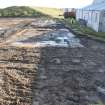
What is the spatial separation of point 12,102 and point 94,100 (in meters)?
2.73

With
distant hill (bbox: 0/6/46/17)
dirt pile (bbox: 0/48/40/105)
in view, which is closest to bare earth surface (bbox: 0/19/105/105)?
dirt pile (bbox: 0/48/40/105)

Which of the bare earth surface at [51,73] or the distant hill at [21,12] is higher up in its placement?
the distant hill at [21,12]

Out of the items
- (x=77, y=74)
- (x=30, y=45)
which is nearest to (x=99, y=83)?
(x=77, y=74)

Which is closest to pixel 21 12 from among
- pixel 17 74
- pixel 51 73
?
pixel 51 73

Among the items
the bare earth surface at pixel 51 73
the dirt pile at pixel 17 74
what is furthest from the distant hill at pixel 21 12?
the dirt pile at pixel 17 74

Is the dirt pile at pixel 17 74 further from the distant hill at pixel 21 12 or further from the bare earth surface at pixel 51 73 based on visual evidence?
the distant hill at pixel 21 12

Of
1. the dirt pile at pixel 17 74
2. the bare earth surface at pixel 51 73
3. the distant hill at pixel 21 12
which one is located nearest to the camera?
the dirt pile at pixel 17 74

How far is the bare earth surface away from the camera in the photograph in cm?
908

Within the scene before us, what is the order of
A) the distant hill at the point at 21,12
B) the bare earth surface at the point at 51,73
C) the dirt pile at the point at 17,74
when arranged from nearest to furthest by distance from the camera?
the dirt pile at the point at 17,74, the bare earth surface at the point at 51,73, the distant hill at the point at 21,12

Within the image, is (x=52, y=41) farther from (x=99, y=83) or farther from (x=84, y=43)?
(x=99, y=83)

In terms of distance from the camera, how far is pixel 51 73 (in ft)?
38.8

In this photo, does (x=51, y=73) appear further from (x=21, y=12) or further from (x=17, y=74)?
(x=21, y=12)

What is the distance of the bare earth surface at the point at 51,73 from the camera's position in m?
9.08

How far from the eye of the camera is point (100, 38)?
69.2 ft
